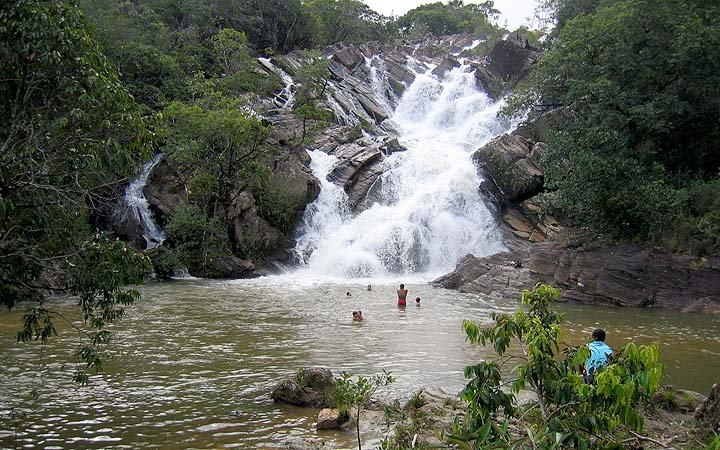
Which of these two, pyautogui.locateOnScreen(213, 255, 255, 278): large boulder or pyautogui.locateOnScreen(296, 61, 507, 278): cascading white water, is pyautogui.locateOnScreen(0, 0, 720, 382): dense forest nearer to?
pyautogui.locateOnScreen(213, 255, 255, 278): large boulder

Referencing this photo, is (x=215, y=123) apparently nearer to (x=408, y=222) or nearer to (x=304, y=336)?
(x=408, y=222)

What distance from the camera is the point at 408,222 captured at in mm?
31078

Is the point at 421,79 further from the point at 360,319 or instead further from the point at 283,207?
the point at 360,319

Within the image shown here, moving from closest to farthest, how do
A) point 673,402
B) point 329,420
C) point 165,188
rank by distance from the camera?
point 329,420
point 673,402
point 165,188

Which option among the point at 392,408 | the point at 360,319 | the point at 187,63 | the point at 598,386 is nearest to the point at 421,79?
the point at 187,63

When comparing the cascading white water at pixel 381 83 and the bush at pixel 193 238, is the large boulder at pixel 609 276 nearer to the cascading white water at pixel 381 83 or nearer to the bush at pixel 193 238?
the bush at pixel 193 238

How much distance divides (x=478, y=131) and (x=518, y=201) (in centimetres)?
1106

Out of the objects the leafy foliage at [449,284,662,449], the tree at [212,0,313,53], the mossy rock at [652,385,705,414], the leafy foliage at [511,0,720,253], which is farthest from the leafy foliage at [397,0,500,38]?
the leafy foliage at [449,284,662,449]

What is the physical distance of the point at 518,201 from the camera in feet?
104

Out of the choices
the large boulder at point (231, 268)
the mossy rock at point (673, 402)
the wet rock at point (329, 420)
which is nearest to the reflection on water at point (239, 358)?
the wet rock at point (329, 420)

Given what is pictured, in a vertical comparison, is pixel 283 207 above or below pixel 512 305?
above

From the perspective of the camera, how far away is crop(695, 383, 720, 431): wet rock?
7254 mm

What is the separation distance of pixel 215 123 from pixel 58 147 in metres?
22.1

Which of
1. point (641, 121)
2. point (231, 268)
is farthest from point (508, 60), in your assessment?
point (231, 268)
